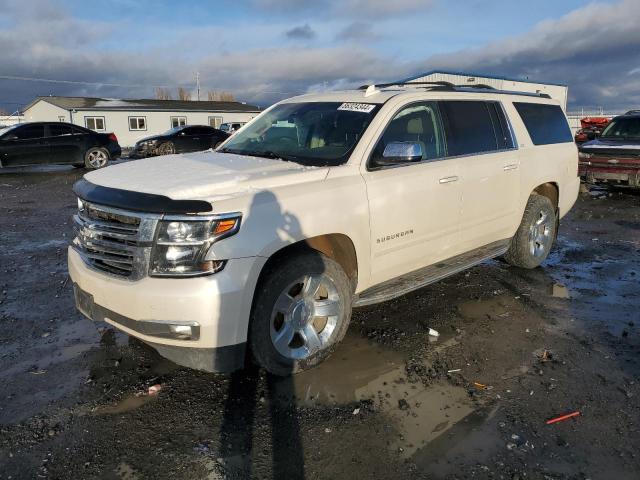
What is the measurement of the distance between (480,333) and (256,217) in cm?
240

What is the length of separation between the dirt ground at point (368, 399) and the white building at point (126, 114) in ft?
125

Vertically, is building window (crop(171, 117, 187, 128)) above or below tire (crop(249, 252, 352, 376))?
above

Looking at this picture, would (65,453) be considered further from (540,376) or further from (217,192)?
(540,376)

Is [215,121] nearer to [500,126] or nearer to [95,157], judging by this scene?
[95,157]

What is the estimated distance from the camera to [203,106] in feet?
148

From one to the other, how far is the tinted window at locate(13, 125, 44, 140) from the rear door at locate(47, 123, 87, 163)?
0.85 ft

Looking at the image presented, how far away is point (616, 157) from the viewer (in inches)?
460

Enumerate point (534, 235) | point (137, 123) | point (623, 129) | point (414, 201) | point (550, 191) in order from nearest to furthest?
point (414, 201) → point (534, 235) → point (550, 191) → point (623, 129) → point (137, 123)

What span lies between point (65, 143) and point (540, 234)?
1567 centimetres

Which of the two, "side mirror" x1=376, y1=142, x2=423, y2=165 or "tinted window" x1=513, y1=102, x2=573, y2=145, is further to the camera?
"tinted window" x1=513, y1=102, x2=573, y2=145

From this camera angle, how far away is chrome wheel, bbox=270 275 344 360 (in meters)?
3.58

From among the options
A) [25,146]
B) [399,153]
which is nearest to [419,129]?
[399,153]

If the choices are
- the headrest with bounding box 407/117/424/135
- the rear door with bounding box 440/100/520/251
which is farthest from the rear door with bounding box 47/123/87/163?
the headrest with bounding box 407/117/424/135

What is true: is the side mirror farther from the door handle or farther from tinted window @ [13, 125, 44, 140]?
tinted window @ [13, 125, 44, 140]
